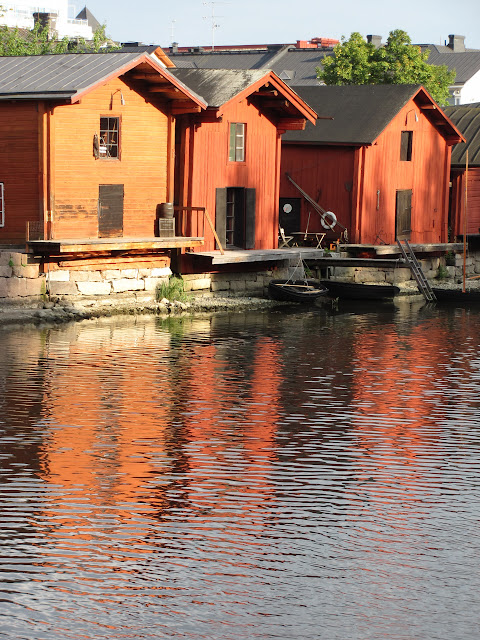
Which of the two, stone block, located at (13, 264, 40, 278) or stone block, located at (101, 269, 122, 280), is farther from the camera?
→ stone block, located at (101, 269, 122, 280)

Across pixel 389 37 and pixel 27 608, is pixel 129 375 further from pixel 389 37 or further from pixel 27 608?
pixel 389 37

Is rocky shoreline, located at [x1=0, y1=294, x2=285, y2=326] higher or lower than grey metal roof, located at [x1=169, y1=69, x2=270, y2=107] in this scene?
lower

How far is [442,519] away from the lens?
14289 mm

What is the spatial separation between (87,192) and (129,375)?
9.89m

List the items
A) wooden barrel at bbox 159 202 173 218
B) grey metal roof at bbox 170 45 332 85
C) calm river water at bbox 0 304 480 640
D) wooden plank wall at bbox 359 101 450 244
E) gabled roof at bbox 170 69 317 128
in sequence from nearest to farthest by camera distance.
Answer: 1. calm river water at bbox 0 304 480 640
2. wooden barrel at bbox 159 202 173 218
3. gabled roof at bbox 170 69 317 128
4. wooden plank wall at bbox 359 101 450 244
5. grey metal roof at bbox 170 45 332 85

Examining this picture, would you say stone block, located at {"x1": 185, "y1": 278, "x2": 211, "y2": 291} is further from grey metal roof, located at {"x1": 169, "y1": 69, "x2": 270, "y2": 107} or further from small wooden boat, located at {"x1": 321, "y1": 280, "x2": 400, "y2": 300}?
grey metal roof, located at {"x1": 169, "y1": 69, "x2": 270, "y2": 107}

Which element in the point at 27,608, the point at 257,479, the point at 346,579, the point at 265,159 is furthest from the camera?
the point at 265,159

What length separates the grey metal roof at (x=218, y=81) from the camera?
1433 inches

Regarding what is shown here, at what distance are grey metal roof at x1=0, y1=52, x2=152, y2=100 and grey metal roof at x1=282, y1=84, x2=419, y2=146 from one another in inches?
452

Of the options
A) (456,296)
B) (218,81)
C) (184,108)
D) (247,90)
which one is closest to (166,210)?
(184,108)

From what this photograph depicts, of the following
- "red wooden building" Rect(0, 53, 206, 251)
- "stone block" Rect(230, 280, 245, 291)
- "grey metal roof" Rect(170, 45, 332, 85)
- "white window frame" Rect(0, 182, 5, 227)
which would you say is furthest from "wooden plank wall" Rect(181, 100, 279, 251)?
"grey metal roof" Rect(170, 45, 332, 85)

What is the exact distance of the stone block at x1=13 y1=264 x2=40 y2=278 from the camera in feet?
102

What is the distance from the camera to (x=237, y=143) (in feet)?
126

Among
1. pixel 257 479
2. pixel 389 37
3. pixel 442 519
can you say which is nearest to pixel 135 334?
pixel 257 479
